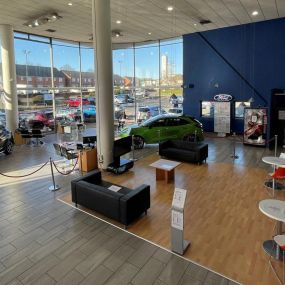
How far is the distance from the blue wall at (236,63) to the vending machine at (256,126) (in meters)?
0.91

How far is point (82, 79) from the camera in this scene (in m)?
16.6

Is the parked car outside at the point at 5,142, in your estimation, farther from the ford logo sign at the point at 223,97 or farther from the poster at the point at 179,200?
the ford logo sign at the point at 223,97

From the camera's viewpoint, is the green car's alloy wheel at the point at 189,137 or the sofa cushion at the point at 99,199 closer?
the sofa cushion at the point at 99,199

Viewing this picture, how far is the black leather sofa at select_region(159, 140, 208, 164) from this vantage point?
8.94 m

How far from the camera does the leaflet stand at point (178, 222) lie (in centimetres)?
405

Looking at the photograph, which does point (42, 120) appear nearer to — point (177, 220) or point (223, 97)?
point (223, 97)

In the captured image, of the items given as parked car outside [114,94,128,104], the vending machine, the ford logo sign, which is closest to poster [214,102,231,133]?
the ford logo sign

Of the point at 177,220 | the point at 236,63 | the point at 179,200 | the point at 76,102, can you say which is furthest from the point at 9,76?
the point at 177,220

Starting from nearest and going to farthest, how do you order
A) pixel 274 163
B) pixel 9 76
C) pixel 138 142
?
1. pixel 274 163
2. pixel 138 142
3. pixel 9 76

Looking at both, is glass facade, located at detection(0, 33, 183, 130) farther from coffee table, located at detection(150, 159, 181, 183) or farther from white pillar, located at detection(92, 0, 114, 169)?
coffee table, located at detection(150, 159, 181, 183)

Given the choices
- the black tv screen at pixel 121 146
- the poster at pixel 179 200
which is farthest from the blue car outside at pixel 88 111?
the poster at pixel 179 200

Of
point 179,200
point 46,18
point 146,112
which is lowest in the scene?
point 179,200

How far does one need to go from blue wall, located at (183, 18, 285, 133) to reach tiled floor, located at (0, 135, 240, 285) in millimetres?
9830

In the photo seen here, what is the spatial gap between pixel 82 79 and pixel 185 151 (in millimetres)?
9993
